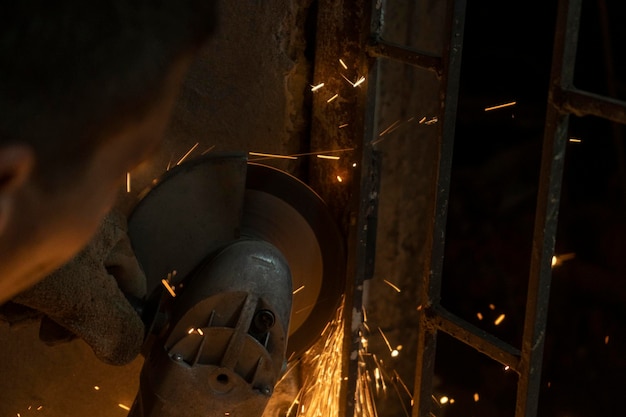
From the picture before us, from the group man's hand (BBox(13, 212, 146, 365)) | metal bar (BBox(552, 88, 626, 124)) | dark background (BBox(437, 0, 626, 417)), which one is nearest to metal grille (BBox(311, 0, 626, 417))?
metal bar (BBox(552, 88, 626, 124))

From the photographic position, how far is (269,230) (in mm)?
2469

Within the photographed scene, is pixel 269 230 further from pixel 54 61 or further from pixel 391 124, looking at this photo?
pixel 54 61

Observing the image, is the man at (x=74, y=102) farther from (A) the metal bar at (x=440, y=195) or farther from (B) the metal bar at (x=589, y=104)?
(A) the metal bar at (x=440, y=195)

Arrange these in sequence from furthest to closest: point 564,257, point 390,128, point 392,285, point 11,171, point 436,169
→ point 564,257, point 392,285, point 390,128, point 436,169, point 11,171

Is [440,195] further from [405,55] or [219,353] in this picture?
[219,353]

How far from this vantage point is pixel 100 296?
6.34 ft

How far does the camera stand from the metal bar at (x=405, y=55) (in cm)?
205

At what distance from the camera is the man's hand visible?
181cm

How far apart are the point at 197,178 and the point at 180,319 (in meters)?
0.38

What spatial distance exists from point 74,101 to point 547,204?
1.11 meters

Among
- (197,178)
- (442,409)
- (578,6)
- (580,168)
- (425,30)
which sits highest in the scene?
(578,6)

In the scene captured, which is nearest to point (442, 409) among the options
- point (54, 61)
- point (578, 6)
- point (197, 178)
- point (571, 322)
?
point (571, 322)

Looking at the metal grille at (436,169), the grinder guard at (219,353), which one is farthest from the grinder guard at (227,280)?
the metal grille at (436,169)

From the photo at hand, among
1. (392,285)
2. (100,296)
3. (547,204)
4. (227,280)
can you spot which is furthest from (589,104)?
(392,285)
